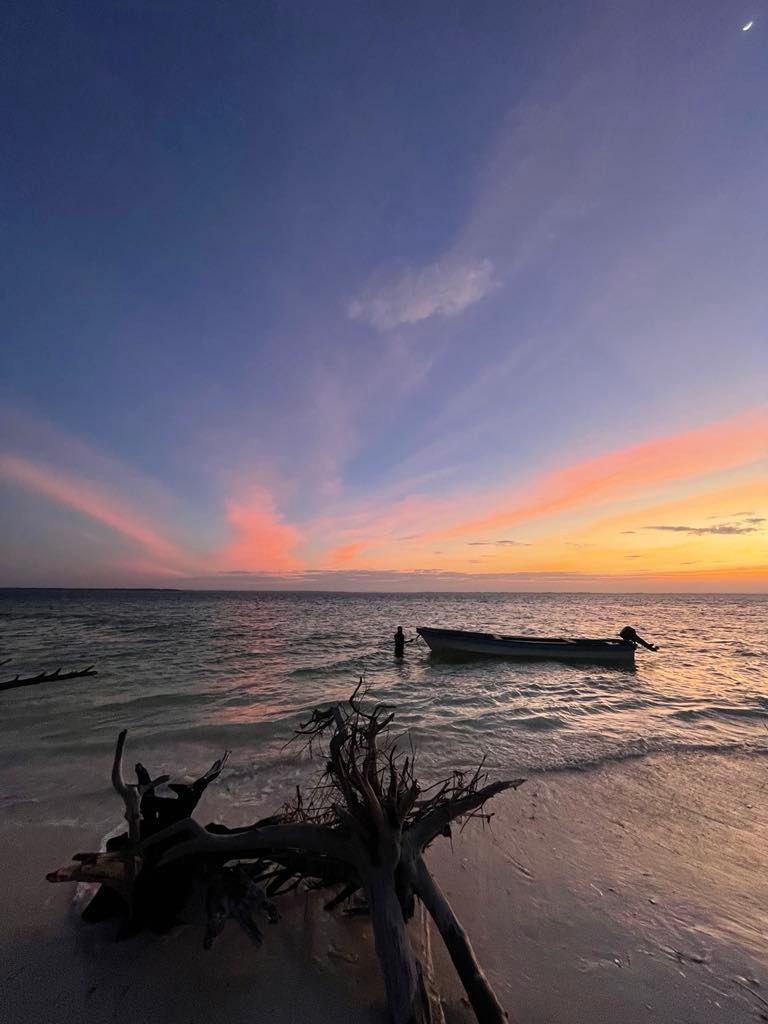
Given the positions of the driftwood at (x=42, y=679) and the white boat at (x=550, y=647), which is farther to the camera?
the white boat at (x=550, y=647)

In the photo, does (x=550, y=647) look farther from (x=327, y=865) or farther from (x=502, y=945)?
(x=327, y=865)

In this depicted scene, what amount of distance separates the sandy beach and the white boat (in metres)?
17.9

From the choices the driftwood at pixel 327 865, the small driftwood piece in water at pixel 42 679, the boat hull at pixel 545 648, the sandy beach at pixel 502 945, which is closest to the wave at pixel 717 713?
the sandy beach at pixel 502 945

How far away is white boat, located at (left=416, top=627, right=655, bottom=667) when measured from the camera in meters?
22.9

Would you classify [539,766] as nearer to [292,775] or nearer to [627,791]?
[627,791]

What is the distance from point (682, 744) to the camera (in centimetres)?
1015

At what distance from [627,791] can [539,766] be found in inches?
63.3

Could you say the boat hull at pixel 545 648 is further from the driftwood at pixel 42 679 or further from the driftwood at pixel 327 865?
the driftwood at pixel 327 865

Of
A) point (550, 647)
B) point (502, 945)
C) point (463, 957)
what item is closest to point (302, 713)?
point (502, 945)

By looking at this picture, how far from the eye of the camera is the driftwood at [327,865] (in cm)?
293

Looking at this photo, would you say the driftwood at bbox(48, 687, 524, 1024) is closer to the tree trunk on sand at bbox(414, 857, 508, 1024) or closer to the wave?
the tree trunk on sand at bbox(414, 857, 508, 1024)

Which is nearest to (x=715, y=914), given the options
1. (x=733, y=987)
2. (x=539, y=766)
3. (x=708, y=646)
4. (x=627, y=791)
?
(x=733, y=987)

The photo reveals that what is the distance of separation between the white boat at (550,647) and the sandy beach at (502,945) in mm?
17921

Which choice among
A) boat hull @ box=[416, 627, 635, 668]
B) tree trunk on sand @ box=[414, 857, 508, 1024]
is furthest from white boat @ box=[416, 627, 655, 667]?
tree trunk on sand @ box=[414, 857, 508, 1024]
